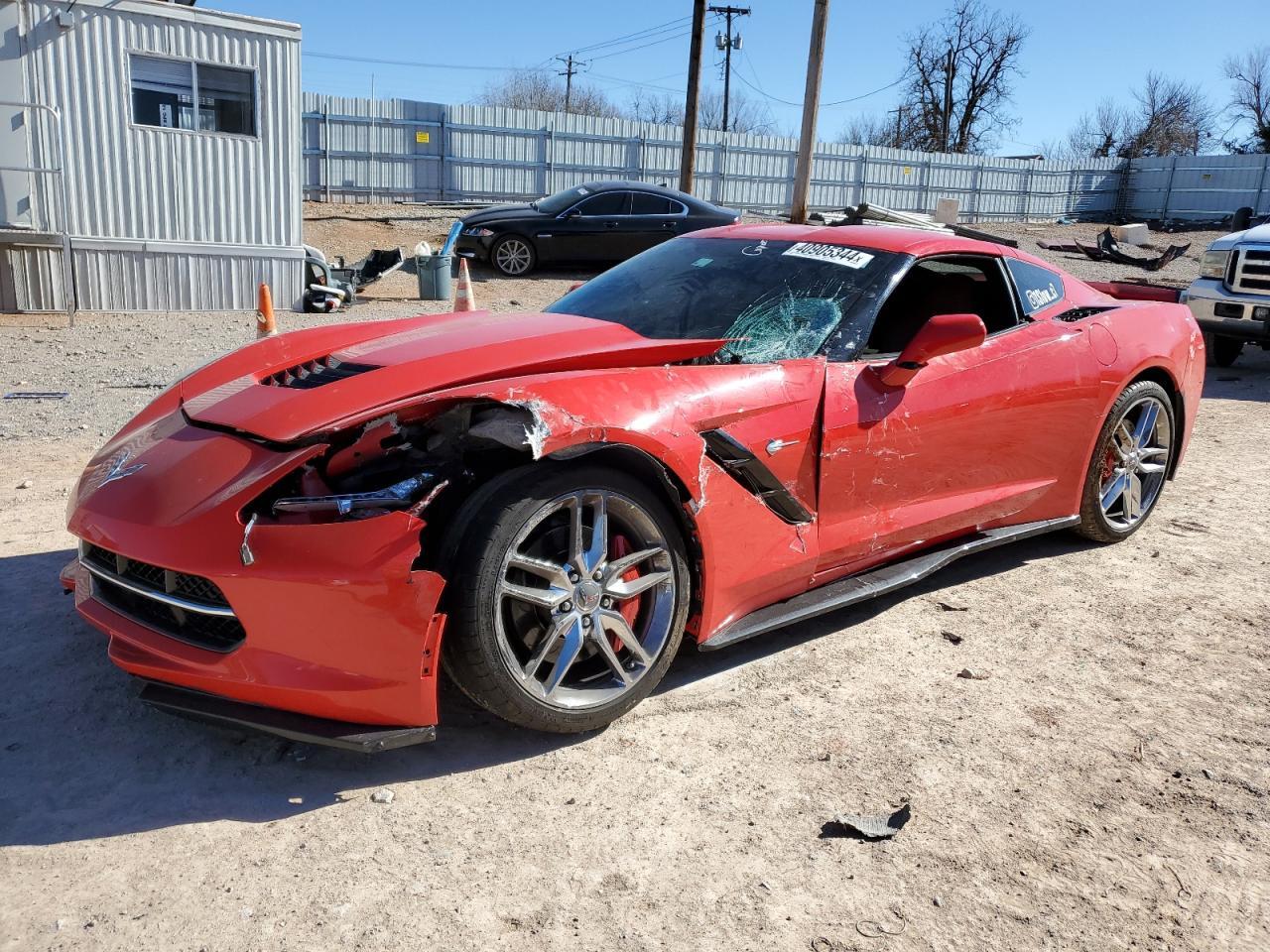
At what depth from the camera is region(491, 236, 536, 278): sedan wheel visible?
53.0ft

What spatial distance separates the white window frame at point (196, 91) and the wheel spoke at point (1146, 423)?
1115 cm

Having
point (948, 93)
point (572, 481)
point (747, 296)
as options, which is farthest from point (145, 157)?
point (948, 93)

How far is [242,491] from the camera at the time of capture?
2.67m

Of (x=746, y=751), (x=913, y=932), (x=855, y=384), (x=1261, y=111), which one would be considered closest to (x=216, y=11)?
(x=855, y=384)

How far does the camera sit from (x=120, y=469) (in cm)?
295

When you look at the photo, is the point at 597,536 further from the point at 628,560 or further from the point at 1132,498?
the point at 1132,498

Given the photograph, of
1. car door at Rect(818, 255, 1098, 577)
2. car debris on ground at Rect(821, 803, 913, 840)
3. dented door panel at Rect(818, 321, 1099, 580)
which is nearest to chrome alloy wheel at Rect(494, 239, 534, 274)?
car door at Rect(818, 255, 1098, 577)

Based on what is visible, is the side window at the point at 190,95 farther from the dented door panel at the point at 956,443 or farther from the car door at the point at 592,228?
the dented door panel at the point at 956,443

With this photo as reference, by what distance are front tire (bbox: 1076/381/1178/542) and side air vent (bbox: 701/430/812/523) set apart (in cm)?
194

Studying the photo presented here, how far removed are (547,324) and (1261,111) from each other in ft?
215

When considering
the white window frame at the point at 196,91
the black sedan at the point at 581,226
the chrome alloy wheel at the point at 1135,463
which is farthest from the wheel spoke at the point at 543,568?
the black sedan at the point at 581,226

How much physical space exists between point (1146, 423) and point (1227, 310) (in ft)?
20.0

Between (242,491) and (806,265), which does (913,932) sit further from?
(806,265)

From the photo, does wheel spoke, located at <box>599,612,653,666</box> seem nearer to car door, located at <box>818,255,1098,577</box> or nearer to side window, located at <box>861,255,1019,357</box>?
car door, located at <box>818,255,1098,577</box>
